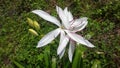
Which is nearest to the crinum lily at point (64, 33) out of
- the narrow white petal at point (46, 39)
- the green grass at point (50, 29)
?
the narrow white petal at point (46, 39)

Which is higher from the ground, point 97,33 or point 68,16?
point 68,16

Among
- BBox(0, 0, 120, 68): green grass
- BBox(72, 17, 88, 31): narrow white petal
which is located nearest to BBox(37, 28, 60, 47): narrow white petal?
BBox(72, 17, 88, 31): narrow white petal

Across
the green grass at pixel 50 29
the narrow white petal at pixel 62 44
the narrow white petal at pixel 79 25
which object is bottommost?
the green grass at pixel 50 29

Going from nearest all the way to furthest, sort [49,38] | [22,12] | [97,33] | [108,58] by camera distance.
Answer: [49,38] < [108,58] < [97,33] < [22,12]

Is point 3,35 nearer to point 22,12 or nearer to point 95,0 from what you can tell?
point 22,12

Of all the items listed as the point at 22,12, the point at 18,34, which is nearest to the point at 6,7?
the point at 22,12

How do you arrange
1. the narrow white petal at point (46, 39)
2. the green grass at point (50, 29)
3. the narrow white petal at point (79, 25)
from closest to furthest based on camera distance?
the narrow white petal at point (46, 39) → the narrow white petal at point (79, 25) → the green grass at point (50, 29)

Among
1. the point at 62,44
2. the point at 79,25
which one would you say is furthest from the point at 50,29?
the point at 62,44

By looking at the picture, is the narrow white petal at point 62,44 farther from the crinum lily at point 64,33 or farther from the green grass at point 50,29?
the green grass at point 50,29

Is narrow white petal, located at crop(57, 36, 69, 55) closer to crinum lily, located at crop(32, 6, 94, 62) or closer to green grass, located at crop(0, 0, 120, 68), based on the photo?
crinum lily, located at crop(32, 6, 94, 62)
